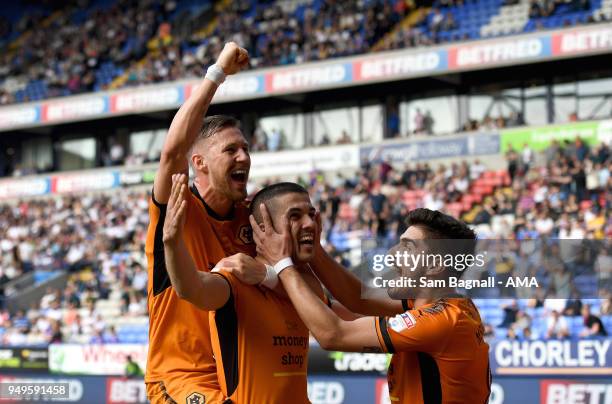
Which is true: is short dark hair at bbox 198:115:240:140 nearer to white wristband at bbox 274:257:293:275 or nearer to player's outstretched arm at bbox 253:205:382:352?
player's outstretched arm at bbox 253:205:382:352

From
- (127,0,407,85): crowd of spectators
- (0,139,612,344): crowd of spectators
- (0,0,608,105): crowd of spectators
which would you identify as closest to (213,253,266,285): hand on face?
(0,139,612,344): crowd of spectators

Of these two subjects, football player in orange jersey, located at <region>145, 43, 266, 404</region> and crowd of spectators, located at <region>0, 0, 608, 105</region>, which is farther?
crowd of spectators, located at <region>0, 0, 608, 105</region>

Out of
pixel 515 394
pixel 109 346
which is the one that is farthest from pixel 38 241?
pixel 515 394

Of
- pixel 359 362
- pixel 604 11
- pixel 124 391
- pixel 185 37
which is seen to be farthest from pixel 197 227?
pixel 185 37

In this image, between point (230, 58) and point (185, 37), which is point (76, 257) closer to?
point (185, 37)

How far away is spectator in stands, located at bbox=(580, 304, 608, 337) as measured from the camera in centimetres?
1226

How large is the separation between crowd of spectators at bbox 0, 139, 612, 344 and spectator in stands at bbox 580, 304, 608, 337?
0.25 meters

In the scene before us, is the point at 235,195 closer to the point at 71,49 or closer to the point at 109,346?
the point at 109,346

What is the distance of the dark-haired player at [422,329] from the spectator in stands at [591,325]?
856 centimetres

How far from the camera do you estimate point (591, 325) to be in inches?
492

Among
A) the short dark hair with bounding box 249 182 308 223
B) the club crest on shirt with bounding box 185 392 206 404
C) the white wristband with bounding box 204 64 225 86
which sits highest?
the white wristband with bounding box 204 64 225 86

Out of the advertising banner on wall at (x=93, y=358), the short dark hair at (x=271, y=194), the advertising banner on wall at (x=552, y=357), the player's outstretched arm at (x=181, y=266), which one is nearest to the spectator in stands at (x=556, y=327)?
the advertising banner on wall at (x=552, y=357)

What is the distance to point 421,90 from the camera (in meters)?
27.1

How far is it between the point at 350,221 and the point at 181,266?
16736 mm
